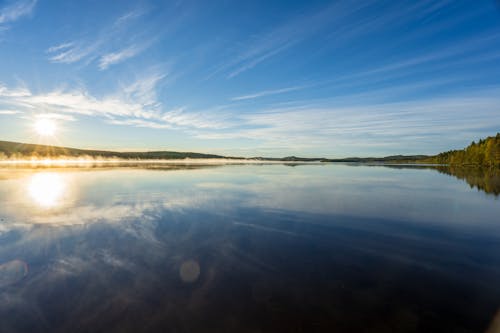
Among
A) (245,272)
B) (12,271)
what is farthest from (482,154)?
(12,271)

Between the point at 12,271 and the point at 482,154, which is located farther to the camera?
the point at 482,154

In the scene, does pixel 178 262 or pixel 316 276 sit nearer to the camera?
→ pixel 316 276

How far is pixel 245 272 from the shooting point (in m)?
7.30

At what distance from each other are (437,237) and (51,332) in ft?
45.7

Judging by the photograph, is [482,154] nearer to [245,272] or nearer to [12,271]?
[245,272]

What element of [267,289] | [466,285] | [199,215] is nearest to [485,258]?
[466,285]

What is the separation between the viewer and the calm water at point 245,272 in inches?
205

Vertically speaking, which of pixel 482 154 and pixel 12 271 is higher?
pixel 482 154

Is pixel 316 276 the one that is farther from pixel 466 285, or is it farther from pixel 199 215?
pixel 199 215

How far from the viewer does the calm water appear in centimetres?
521

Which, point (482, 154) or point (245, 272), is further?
point (482, 154)

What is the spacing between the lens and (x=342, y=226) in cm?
1237

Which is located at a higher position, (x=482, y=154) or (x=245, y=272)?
(x=482, y=154)

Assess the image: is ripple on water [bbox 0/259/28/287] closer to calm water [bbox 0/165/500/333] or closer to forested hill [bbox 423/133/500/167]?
calm water [bbox 0/165/500/333]
